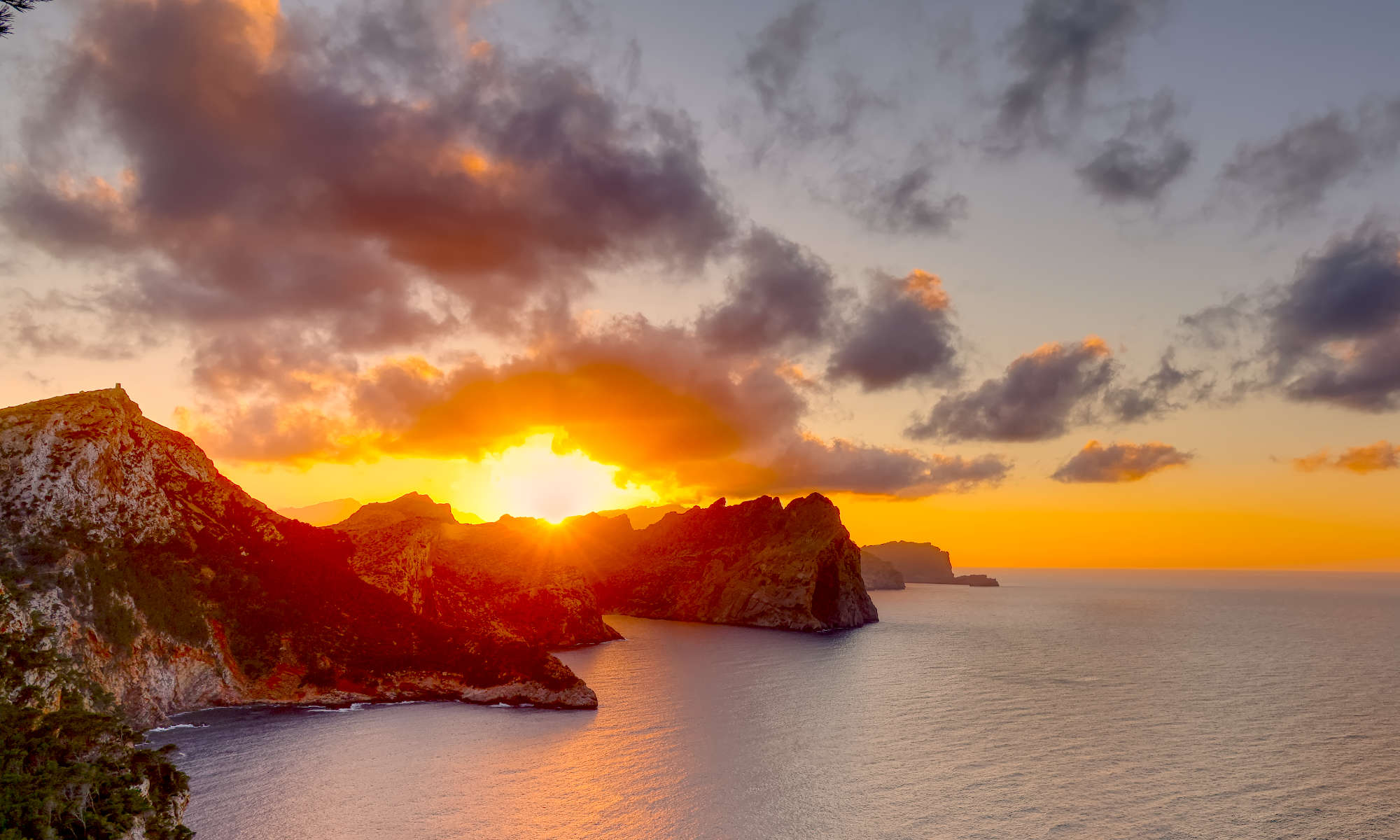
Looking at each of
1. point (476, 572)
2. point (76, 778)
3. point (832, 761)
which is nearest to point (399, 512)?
point (476, 572)

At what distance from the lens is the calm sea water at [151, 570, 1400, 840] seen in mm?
50375

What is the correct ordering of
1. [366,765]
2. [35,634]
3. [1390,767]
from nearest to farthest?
[35,634] < [366,765] < [1390,767]

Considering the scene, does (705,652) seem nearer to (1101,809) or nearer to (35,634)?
(1101,809)

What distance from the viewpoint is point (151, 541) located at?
84750 mm

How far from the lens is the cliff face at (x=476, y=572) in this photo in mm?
111625

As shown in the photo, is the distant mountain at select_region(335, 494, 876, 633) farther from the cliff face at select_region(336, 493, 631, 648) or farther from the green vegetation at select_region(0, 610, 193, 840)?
the green vegetation at select_region(0, 610, 193, 840)

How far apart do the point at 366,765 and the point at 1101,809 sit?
5890cm

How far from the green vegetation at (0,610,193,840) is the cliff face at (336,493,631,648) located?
70.4 metres

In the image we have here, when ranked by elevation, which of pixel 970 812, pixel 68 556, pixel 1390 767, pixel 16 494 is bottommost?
pixel 1390 767

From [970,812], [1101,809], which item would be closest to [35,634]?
[970,812]

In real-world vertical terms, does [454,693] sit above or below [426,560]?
below

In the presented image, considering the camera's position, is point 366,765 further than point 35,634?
Yes

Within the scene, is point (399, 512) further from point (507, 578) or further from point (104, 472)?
point (104, 472)

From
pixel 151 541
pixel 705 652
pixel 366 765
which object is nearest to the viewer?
pixel 366 765
